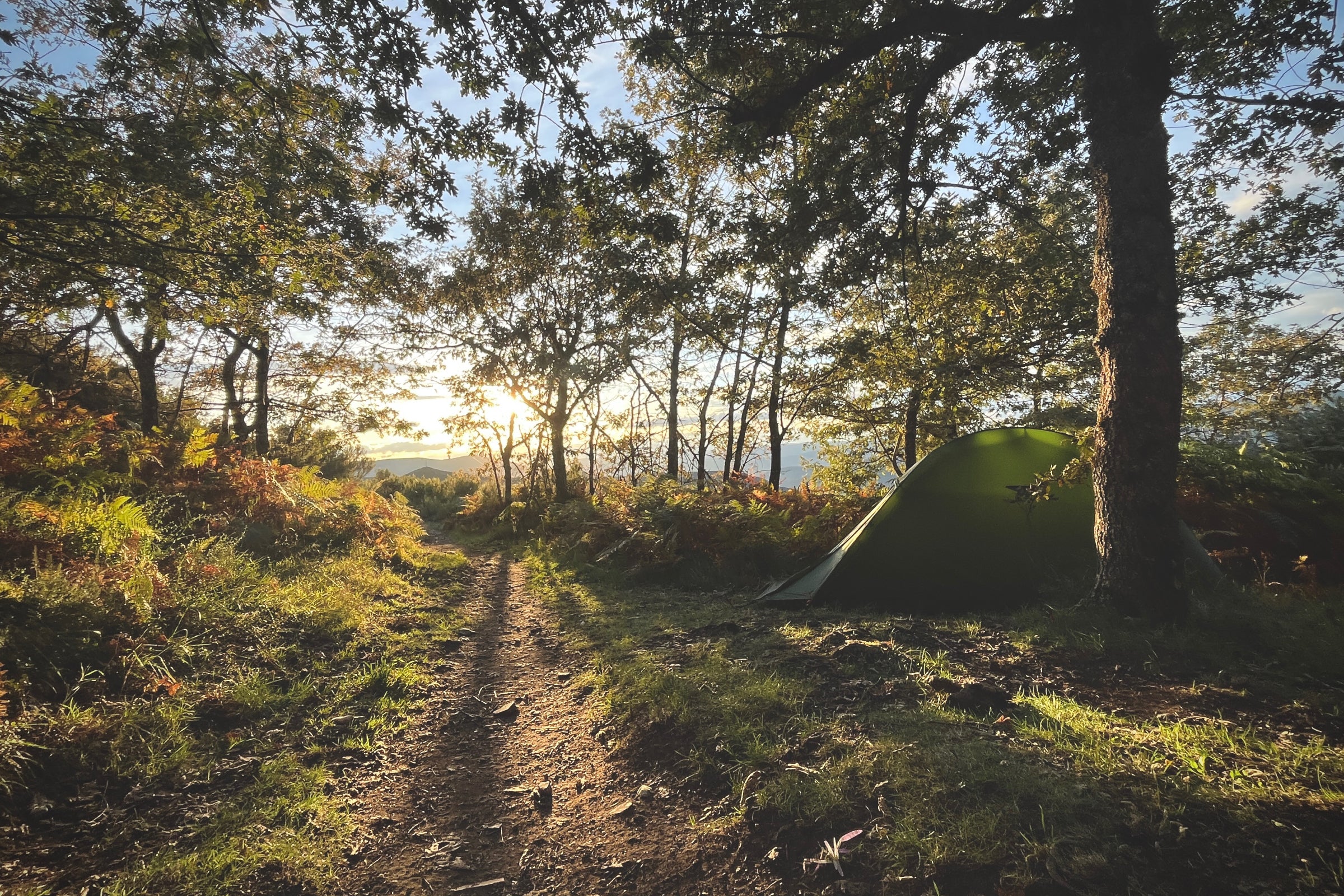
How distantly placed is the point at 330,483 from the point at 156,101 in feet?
23.9

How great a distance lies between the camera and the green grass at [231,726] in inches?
115

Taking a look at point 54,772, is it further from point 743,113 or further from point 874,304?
point 874,304

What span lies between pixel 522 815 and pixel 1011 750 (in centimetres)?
294

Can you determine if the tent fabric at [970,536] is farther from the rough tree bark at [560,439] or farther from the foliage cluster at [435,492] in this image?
the foliage cluster at [435,492]

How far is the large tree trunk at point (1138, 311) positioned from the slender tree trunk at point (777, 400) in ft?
28.7

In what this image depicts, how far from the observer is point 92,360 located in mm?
14727

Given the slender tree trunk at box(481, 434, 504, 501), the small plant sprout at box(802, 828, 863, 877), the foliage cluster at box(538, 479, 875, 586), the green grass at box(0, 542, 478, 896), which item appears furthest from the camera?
the slender tree trunk at box(481, 434, 504, 501)

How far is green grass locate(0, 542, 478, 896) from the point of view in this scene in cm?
292

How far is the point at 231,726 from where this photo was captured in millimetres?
4160

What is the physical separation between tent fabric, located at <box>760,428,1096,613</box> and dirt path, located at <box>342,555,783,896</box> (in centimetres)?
331

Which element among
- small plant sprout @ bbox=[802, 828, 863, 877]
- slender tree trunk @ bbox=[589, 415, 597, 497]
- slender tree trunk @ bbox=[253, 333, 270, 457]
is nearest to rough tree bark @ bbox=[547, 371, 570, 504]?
slender tree trunk @ bbox=[589, 415, 597, 497]

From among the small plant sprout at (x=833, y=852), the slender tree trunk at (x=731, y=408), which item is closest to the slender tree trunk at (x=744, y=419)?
the slender tree trunk at (x=731, y=408)

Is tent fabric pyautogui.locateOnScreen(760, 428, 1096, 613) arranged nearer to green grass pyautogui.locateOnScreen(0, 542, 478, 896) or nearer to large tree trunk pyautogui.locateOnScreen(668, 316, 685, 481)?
green grass pyautogui.locateOnScreen(0, 542, 478, 896)

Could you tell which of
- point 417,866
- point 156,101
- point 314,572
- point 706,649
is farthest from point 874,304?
point 156,101
